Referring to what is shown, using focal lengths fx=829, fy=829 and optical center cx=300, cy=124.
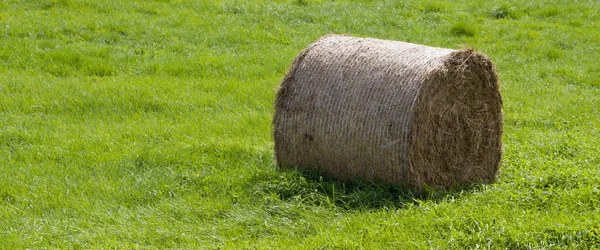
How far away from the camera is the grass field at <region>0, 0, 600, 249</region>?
6.00 m

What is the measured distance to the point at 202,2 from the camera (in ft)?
49.6

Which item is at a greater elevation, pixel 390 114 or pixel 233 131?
pixel 390 114

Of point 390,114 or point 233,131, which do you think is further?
point 233,131

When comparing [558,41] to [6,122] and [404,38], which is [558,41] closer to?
[404,38]

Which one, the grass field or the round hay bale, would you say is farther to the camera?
the round hay bale

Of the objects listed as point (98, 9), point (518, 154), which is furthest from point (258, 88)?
point (98, 9)

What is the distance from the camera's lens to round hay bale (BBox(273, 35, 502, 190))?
6.67 metres

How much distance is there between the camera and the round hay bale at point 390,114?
21.9 ft

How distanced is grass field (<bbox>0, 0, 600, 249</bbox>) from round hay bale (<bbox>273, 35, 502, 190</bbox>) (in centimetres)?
21

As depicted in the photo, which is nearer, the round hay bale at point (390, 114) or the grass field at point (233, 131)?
the grass field at point (233, 131)

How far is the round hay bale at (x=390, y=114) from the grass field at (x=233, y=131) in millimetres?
208

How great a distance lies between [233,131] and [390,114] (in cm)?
263

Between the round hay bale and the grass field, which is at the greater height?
the round hay bale

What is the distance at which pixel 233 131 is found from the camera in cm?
885
